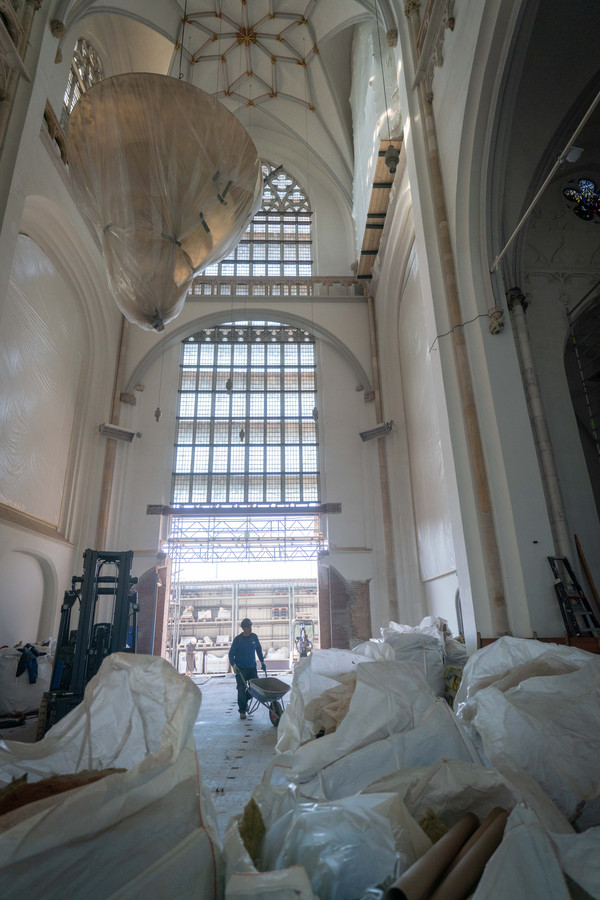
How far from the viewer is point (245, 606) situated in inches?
942

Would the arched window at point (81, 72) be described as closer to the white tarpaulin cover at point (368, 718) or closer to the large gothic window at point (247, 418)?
the large gothic window at point (247, 418)

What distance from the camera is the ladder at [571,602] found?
16.7 feet

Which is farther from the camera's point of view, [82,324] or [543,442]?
[82,324]

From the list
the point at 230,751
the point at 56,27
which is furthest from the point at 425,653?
the point at 56,27

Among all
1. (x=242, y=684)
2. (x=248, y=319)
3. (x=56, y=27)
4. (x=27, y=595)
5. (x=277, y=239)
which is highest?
A: (x=277, y=239)

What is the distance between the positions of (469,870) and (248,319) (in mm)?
A: 14293

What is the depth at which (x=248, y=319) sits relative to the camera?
47.5ft

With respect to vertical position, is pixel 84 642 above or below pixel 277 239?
below

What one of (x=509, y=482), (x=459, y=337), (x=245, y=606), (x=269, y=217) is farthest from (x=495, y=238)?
(x=245, y=606)

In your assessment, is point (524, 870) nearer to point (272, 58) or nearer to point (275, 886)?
point (275, 886)

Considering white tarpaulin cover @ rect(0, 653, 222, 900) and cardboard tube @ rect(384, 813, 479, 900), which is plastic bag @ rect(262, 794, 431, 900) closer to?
cardboard tube @ rect(384, 813, 479, 900)

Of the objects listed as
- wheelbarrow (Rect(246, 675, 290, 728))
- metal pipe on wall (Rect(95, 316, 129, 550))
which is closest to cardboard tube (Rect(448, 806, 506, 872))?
wheelbarrow (Rect(246, 675, 290, 728))

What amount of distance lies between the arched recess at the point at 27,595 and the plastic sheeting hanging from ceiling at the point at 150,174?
17.8 feet

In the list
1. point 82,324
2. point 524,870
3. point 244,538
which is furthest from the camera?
point 244,538
